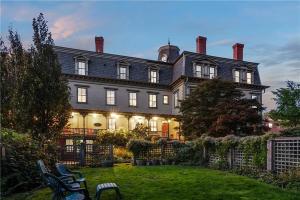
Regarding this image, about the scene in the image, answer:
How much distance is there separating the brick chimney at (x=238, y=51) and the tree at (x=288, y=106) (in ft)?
25.4

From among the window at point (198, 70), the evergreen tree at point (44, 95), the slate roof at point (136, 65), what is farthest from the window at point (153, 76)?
the evergreen tree at point (44, 95)

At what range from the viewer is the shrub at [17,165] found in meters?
10.1

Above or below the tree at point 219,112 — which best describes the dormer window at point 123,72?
above

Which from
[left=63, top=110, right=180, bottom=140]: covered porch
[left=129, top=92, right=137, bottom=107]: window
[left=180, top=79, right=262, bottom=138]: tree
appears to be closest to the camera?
[left=180, top=79, right=262, bottom=138]: tree

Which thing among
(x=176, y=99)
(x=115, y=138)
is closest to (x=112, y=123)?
(x=176, y=99)

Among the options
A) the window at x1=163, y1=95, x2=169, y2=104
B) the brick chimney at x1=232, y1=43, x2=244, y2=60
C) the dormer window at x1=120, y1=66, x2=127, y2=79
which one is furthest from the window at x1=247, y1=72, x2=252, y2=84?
the dormer window at x1=120, y1=66, x2=127, y2=79

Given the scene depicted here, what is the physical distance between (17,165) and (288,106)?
34.5m

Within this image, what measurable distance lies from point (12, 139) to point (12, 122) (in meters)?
6.83

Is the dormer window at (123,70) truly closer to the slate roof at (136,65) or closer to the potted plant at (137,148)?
the slate roof at (136,65)

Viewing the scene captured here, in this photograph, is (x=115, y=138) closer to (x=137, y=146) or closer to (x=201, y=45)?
(x=137, y=146)

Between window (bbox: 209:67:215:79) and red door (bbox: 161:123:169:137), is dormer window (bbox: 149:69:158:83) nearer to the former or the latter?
red door (bbox: 161:123:169:137)

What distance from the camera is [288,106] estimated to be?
126 ft

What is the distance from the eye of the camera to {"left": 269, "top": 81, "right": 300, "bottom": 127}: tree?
1474 inches

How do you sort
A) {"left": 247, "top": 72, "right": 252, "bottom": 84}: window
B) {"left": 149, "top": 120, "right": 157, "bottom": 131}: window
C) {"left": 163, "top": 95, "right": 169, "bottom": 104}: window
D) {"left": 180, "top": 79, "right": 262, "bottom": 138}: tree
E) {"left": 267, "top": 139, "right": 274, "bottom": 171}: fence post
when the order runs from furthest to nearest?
{"left": 247, "top": 72, "right": 252, "bottom": 84}: window, {"left": 163, "top": 95, "right": 169, "bottom": 104}: window, {"left": 149, "top": 120, "right": 157, "bottom": 131}: window, {"left": 180, "top": 79, "right": 262, "bottom": 138}: tree, {"left": 267, "top": 139, "right": 274, "bottom": 171}: fence post
